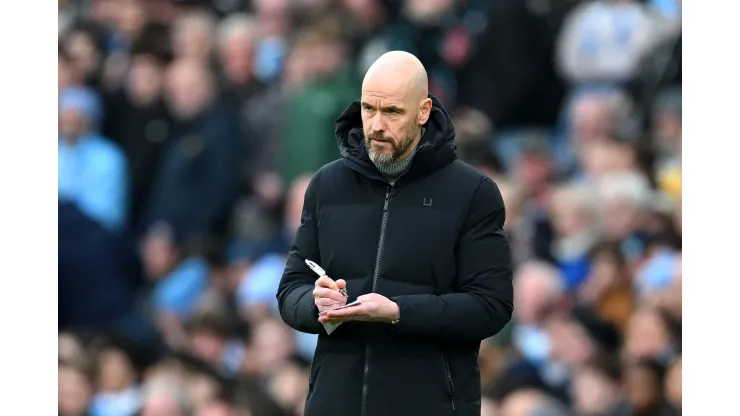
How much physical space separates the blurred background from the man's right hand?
342 centimetres

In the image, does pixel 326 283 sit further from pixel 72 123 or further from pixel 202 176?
pixel 72 123

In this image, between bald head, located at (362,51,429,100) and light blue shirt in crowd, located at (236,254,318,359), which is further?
light blue shirt in crowd, located at (236,254,318,359)

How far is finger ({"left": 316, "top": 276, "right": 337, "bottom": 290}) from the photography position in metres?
3.72

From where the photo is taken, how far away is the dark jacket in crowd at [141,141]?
9812 millimetres

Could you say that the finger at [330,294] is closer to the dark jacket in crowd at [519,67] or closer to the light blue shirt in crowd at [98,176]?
the dark jacket in crowd at [519,67]

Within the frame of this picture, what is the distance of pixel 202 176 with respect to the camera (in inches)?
372

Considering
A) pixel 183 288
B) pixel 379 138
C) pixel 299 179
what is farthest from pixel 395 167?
pixel 183 288

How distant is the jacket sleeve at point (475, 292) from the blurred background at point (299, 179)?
3185 millimetres

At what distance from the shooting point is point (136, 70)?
1007 centimetres

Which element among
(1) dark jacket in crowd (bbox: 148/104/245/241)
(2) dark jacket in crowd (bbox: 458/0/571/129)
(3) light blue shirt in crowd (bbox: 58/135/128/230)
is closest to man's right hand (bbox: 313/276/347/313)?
(2) dark jacket in crowd (bbox: 458/0/571/129)

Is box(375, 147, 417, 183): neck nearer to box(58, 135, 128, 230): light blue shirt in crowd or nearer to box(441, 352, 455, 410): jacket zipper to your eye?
box(441, 352, 455, 410): jacket zipper

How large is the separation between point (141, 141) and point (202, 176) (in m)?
0.67

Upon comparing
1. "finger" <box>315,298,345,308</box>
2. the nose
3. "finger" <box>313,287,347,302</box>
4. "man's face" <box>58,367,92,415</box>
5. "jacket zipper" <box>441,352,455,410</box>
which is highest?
the nose

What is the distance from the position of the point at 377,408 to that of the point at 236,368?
4.97 meters
